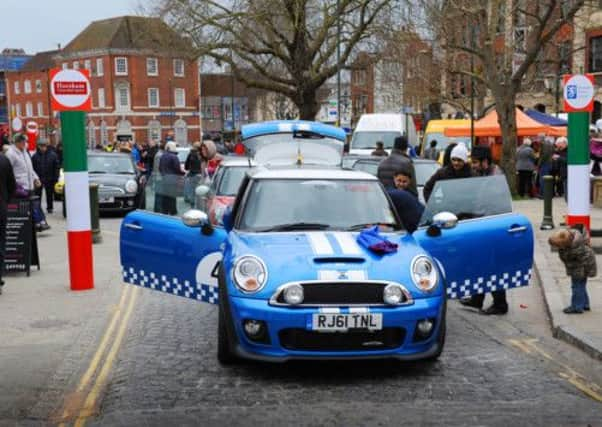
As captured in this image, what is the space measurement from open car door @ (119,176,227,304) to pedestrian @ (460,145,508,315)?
3161 mm

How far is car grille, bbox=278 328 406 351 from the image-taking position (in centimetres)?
599

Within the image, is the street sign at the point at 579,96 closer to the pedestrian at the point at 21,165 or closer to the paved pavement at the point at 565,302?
the paved pavement at the point at 565,302

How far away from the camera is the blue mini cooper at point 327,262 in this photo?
5977 mm

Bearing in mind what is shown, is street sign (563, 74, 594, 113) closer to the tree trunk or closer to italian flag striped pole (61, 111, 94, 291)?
italian flag striped pole (61, 111, 94, 291)

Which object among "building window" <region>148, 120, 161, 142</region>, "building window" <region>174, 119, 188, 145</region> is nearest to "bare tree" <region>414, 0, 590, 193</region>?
"building window" <region>148, 120, 161, 142</region>

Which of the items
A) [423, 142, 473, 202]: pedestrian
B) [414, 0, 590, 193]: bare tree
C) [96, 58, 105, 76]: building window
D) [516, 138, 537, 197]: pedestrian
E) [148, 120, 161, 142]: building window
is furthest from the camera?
[148, 120, 161, 142]: building window

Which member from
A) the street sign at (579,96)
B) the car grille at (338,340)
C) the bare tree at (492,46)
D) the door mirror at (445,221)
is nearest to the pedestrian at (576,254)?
the door mirror at (445,221)

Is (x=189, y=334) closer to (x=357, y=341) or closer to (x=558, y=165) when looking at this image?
(x=357, y=341)

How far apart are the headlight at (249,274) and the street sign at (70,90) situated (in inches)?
179

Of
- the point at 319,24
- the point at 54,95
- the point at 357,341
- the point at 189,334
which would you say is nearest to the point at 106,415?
the point at 357,341

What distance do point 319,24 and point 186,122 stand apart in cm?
6953

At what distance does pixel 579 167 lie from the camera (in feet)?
34.9

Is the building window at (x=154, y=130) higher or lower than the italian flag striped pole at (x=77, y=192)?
higher

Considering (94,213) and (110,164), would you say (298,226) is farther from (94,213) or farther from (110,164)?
(110,164)
